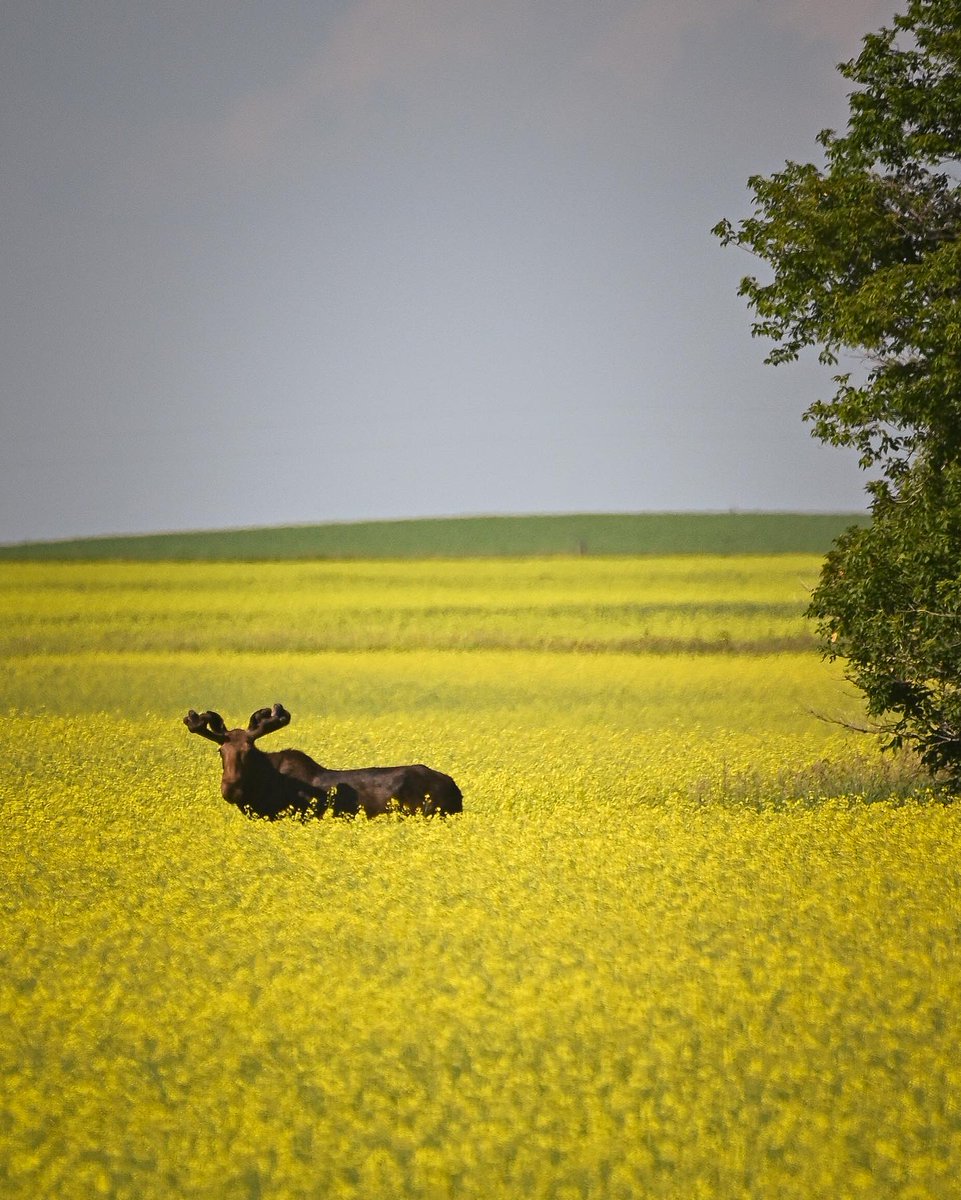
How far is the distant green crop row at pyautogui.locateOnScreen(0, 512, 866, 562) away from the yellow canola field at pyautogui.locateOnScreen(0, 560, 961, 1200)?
75636mm

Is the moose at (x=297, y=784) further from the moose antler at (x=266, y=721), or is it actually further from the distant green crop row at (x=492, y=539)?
the distant green crop row at (x=492, y=539)

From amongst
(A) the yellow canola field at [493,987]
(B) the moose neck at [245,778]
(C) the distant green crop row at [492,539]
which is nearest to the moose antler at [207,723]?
(B) the moose neck at [245,778]

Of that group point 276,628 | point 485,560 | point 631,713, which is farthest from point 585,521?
point 631,713

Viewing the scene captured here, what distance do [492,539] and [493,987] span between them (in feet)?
340

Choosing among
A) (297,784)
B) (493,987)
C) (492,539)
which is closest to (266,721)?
(297,784)

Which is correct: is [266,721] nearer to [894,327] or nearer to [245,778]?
[245,778]

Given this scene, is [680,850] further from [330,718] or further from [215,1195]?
[330,718]

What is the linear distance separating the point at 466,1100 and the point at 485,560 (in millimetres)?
79198

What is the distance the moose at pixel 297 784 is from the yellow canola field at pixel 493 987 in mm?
405

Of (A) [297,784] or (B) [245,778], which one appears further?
(A) [297,784]

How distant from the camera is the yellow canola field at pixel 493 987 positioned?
298 inches

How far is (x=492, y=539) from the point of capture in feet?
373

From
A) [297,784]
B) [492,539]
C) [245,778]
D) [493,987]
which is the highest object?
[492,539]

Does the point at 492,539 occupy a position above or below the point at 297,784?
above
